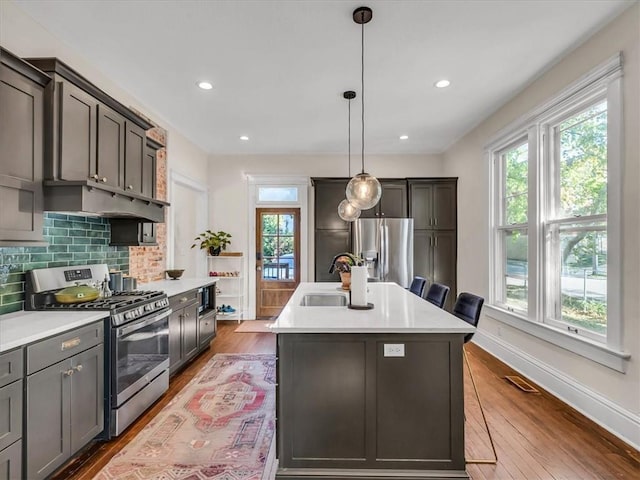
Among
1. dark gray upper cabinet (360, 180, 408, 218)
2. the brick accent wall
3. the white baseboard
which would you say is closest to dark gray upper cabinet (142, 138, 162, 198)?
the brick accent wall

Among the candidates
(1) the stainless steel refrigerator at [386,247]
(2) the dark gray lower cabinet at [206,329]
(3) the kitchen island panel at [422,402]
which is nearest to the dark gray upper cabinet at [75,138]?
(2) the dark gray lower cabinet at [206,329]

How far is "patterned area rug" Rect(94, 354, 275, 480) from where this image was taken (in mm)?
2037

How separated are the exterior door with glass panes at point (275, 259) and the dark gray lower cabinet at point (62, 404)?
3802mm

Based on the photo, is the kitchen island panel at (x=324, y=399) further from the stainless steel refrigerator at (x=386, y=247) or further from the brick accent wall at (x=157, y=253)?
the stainless steel refrigerator at (x=386, y=247)

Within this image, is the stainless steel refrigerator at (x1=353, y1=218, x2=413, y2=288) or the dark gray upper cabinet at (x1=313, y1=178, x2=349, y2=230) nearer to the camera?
the stainless steel refrigerator at (x1=353, y1=218, x2=413, y2=288)

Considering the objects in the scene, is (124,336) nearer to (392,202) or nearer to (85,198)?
(85,198)

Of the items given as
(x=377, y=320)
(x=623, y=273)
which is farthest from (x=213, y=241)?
(x=623, y=273)

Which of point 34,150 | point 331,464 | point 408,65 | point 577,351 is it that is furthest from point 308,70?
point 577,351

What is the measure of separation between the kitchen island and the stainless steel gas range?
1.25m

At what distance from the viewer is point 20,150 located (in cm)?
199

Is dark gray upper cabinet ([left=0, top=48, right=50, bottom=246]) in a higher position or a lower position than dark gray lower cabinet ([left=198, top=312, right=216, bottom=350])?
higher

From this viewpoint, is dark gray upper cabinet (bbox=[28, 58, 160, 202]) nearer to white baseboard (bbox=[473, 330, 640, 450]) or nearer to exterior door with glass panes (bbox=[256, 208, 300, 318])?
exterior door with glass panes (bbox=[256, 208, 300, 318])

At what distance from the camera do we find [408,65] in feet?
10.1

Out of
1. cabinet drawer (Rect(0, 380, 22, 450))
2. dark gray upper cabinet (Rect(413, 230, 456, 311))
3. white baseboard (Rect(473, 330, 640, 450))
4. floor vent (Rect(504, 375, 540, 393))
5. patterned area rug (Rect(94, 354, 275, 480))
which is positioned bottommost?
patterned area rug (Rect(94, 354, 275, 480))
